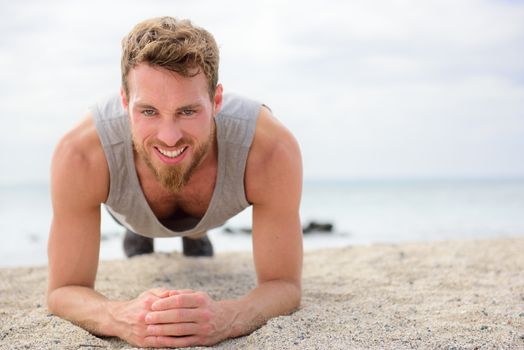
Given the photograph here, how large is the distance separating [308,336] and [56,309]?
4.14 ft

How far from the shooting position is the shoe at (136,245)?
492 cm

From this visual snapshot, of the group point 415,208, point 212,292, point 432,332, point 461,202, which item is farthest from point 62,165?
point 461,202

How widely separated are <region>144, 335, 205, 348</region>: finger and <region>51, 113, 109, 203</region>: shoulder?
88 cm

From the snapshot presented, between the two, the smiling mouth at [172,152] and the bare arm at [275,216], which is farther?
the bare arm at [275,216]

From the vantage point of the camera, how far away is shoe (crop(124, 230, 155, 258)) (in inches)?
194

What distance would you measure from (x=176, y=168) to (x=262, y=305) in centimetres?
77

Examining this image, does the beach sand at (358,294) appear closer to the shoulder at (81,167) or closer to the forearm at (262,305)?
the forearm at (262,305)

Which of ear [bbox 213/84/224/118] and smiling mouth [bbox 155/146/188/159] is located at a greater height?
ear [bbox 213/84/224/118]

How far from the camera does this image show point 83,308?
2584 millimetres

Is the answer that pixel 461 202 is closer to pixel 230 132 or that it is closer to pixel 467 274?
pixel 467 274

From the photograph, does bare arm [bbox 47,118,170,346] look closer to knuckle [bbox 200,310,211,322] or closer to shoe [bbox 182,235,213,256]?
knuckle [bbox 200,310,211,322]

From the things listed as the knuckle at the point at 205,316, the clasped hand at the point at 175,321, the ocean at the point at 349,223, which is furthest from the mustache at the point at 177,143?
the ocean at the point at 349,223

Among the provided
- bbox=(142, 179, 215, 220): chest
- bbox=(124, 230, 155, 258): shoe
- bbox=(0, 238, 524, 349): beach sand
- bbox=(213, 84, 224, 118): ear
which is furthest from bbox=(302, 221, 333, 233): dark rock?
bbox=(213, 84, 224, 118): ear

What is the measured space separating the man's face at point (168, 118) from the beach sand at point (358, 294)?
0.84 metres
